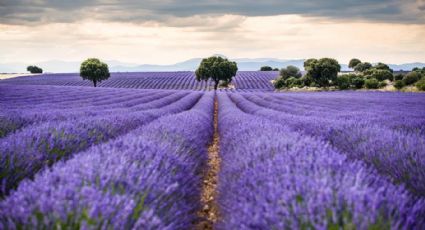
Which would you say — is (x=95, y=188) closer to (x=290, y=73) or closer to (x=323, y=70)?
(x=323, y=70)

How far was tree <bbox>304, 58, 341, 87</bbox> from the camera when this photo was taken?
140ft

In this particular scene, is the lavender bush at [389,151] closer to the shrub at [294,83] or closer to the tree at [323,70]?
the tree at [323,70]

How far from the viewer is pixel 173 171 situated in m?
2.64

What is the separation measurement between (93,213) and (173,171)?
4.09 ft

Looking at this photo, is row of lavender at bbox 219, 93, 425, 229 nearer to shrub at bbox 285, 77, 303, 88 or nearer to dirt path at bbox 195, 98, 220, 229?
dirt path at bbox 195, 98, 220, 229

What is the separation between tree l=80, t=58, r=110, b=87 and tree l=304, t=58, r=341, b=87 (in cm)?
2479

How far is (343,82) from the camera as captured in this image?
42344 millimetres

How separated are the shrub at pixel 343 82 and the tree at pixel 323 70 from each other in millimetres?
728

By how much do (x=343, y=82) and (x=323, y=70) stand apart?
2.70m

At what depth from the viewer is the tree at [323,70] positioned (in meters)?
42.7

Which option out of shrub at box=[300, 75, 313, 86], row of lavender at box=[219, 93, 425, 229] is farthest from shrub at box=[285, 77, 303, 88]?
row of lavender at box=[219, 93, 425, 229]

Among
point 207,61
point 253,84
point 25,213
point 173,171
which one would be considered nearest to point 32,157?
point 173,171

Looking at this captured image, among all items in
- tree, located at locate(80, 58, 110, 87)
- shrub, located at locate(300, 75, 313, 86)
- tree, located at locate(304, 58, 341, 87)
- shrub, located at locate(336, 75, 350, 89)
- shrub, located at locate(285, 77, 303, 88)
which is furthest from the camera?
shrub, located at locate(285, 77, 303, 88)

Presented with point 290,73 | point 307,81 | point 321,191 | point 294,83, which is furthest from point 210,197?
point 290,73
